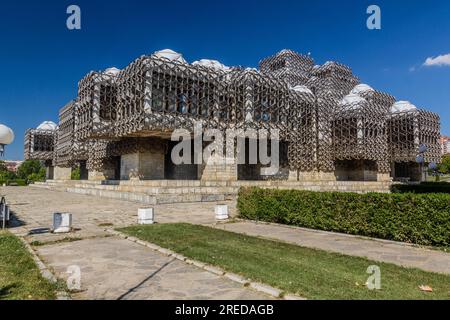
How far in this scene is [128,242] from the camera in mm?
8695

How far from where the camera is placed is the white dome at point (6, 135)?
10086mm

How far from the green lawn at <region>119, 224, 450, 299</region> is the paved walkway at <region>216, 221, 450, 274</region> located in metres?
0.71

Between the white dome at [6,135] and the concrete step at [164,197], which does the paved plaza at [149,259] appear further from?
the concrete step at [164,197]

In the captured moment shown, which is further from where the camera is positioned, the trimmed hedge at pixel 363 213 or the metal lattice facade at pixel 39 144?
the metal lattice facade at pixel 39 144

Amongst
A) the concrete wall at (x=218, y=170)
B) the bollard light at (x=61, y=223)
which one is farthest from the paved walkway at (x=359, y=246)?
the concrete wall at (x=218, y=170)

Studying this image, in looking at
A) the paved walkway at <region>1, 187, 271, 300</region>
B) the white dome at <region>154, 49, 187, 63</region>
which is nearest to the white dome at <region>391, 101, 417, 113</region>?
the white dome at <region>154, 49, 187, 63</region>

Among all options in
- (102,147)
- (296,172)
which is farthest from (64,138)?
(296,172)

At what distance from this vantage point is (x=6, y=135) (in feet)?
33.3

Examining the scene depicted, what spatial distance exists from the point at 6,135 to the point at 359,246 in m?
11.1

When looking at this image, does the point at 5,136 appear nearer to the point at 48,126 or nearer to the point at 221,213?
the point at 221,213

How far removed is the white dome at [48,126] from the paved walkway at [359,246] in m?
63.8

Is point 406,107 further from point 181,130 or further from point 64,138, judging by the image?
point 64,138

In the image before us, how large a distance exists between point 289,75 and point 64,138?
3916cm

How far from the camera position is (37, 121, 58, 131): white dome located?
6378cm
